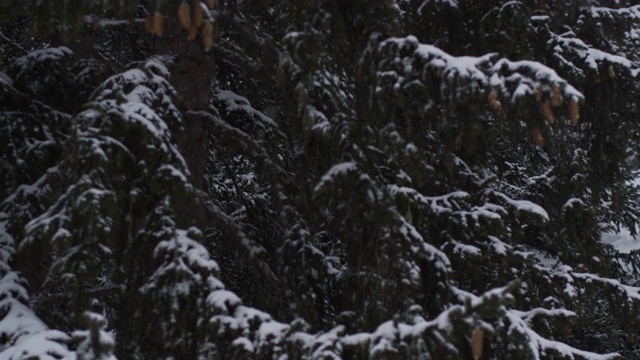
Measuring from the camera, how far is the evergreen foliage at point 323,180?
10.8 feet

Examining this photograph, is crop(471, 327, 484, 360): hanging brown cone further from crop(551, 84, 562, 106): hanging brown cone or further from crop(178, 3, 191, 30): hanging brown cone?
crop(178, 3, 191, 30): hanging brown cone

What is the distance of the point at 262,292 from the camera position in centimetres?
481

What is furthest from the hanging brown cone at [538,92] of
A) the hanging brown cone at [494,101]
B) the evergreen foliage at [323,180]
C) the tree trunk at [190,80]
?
the tree trunk at [190,80]

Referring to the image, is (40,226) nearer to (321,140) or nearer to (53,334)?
(53,334)

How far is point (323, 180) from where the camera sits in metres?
3.72

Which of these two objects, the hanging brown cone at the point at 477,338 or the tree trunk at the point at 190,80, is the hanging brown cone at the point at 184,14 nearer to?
the tree trunk at the point at 190,80

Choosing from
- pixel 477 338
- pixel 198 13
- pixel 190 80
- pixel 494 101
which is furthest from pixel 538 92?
pixel 190 80

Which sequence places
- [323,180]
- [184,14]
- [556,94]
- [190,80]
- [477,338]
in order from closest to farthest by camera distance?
[477,338], [556,94], [184,14], [323,180], [190,80]

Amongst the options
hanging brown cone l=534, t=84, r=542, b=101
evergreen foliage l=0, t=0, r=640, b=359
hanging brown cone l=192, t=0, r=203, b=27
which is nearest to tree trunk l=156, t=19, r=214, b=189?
evergreen foliage l=0, t=0, r=640, b=359

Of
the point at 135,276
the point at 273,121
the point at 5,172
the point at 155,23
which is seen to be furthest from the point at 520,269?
the point at 5,172

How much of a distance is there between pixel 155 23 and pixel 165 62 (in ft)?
4.15

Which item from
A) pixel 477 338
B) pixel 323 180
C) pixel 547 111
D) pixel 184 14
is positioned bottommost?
pixel 477 338

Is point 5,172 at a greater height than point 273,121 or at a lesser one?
lesser

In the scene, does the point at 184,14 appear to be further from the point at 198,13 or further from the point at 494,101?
the point at 494,101
